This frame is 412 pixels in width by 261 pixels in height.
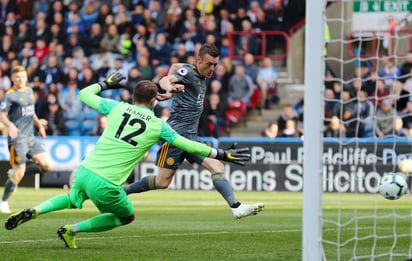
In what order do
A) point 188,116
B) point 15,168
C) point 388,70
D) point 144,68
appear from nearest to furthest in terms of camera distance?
point 188,116 → point 15,168 → point 388,70 → point 144,68

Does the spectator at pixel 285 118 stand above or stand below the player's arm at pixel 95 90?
below

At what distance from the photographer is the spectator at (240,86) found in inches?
1047

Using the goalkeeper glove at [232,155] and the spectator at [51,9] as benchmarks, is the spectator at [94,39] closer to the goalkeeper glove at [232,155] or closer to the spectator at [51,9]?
the spectator at [51,9]

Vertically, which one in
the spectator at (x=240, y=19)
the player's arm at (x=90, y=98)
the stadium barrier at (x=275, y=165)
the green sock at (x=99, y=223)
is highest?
the spectator at (x=240, y=19)

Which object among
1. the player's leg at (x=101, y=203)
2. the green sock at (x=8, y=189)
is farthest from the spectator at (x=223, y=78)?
the player's leg at (x=101, y=203)

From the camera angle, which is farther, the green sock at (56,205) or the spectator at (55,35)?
the spectator at (55,35)

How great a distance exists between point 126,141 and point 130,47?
19.2 m

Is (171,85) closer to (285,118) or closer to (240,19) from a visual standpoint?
(285,118)

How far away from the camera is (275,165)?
925 inches

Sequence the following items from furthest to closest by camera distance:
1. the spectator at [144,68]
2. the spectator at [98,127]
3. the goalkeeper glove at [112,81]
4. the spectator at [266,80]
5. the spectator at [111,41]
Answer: the spectator at [111,41] < the spectator at [144,68] < the spectator at [266,80] < the spectator at [98,127] < the goalkeeper glove at [112,81]

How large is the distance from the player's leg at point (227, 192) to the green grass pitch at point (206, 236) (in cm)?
29

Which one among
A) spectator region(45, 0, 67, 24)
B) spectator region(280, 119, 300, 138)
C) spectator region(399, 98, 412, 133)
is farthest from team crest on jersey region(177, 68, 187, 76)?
spectator region(45, 0, 67, 24)

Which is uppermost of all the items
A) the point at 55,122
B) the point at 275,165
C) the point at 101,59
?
the point at 101,59

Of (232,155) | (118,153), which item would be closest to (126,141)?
(118,153)
